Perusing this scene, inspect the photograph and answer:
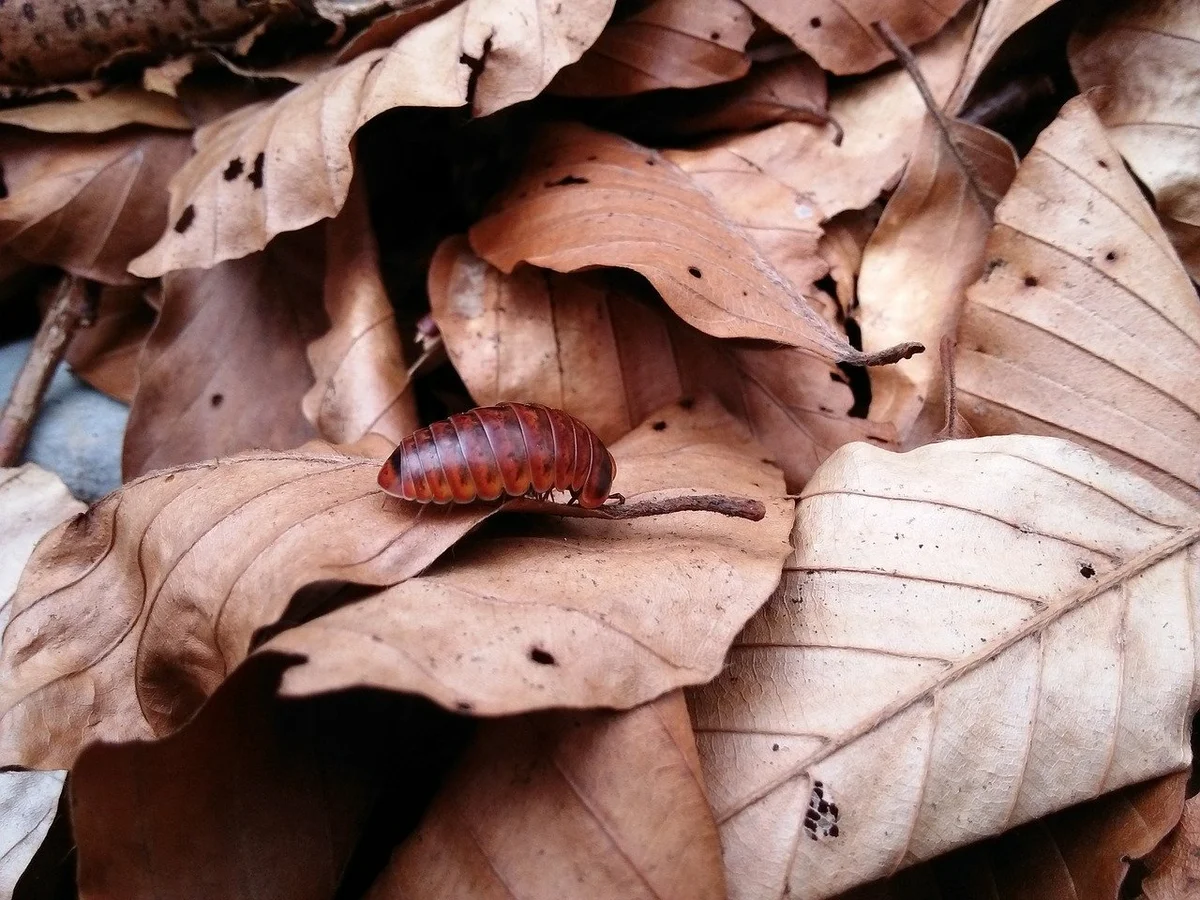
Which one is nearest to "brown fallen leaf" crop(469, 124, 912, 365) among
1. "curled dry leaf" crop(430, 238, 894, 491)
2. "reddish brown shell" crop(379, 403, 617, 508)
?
"curled dry leaf" crop(430, 238, 894, 491)

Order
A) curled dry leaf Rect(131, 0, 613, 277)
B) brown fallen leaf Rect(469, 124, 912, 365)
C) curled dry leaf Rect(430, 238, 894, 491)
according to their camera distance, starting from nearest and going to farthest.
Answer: brown fallen leaf Rect(469, 124, 912, 365) < curled dry leaf Rect(131, 0, 613, 277) < curled dry leaf Rect(430, 238, 894, 491)

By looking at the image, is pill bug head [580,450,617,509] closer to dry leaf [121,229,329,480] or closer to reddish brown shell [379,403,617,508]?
reddish brown shell [379,403,617,508]

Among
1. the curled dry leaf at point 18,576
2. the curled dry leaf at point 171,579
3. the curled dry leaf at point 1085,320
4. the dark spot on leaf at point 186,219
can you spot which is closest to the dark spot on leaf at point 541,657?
the curled dry leaf at point 171,579

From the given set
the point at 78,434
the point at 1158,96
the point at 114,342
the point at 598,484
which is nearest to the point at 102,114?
the point at 114,342

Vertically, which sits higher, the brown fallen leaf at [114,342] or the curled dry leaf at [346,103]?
the curled dry leaf at [346,103]

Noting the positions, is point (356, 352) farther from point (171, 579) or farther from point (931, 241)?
point (931, 241)

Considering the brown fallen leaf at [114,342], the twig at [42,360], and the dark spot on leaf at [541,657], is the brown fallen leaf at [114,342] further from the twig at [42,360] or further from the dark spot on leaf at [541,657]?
the dark spot on leaf at [541,657]
